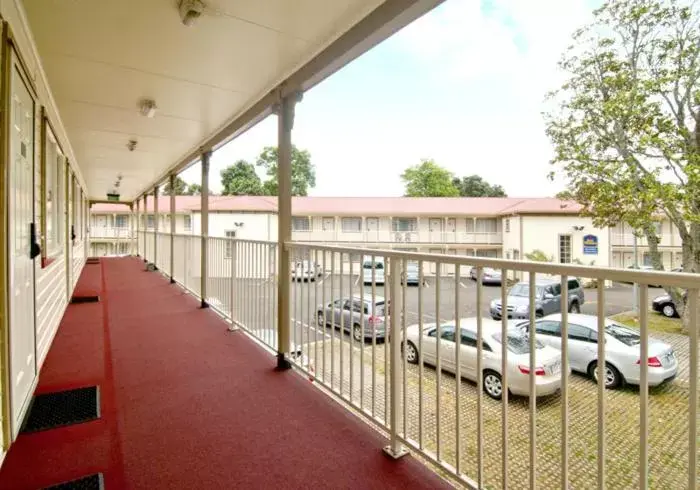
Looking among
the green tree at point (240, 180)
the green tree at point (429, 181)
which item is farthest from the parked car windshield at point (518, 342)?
the green tree at point (240, 180)

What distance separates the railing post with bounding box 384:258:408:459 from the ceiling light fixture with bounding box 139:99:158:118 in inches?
119

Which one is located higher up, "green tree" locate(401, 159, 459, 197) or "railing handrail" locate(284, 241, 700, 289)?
"green tree" locate(401, 159, 459, 197)

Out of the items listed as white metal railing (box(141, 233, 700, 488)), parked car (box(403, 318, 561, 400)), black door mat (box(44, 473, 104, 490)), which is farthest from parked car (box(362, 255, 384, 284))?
black door mat (box(44, 473, 104, 490))

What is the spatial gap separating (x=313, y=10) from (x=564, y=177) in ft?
8.49

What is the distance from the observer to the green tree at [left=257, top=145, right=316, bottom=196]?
31.8 metres

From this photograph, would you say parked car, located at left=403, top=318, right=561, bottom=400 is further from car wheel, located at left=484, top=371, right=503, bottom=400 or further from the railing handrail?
the railing handrail

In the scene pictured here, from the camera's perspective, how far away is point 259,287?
11.7 feet

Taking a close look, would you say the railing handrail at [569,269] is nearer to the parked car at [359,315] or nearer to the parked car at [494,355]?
the parked car at [494,355]

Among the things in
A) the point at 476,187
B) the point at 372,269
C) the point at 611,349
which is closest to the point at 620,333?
the point at 611,349

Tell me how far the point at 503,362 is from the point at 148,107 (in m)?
3.77

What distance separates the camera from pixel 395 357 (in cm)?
185

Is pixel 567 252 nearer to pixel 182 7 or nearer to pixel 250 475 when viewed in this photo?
pixel 250 475

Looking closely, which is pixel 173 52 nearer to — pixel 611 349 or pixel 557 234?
pixel 611 349

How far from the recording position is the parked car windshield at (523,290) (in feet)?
4.14
